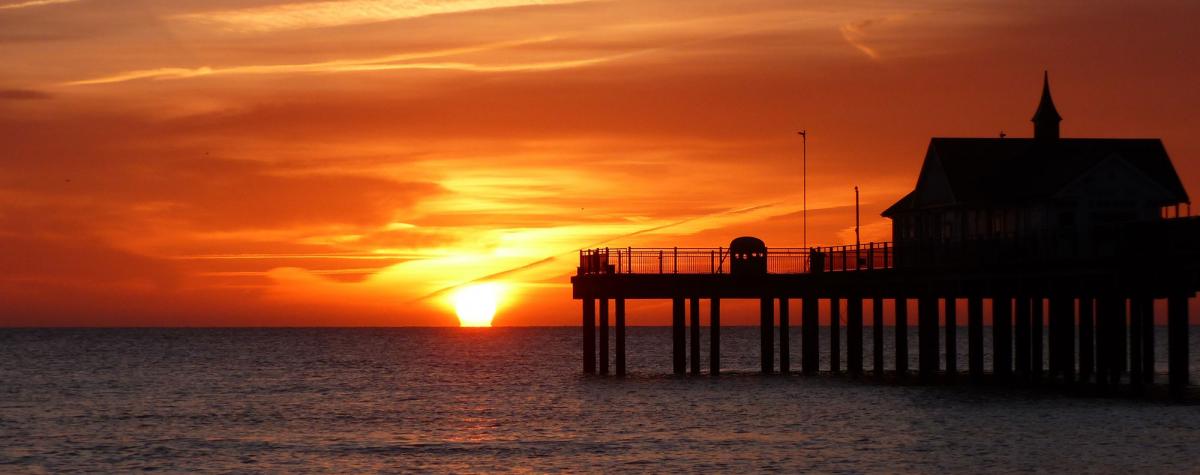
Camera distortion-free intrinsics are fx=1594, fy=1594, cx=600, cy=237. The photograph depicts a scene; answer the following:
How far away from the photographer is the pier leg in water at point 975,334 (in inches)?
2418

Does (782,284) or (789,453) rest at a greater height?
(782,284)

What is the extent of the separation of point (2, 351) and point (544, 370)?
79752 mm

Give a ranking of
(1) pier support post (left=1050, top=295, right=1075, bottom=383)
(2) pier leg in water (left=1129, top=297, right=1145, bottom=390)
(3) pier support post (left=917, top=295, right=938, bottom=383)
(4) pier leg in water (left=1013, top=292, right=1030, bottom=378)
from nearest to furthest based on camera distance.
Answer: (2) pier leg in water (left=1129, top=297, right=1145, bottom=390) → (1) pier support post (left=1050, top=295, right=1075, bottom=383) → (4) pier leg in water (left=1013, top=292, right=1030, bottom=378) → (3) pier support post (left=917, top=295, right=938, bottom=383)

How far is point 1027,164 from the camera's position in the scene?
6719cm

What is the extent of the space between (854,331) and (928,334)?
7.06 meters

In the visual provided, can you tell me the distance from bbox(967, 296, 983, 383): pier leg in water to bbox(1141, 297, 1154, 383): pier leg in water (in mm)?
6121

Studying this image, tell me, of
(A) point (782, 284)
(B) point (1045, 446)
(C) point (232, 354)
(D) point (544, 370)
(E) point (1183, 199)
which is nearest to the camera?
(B) point (1045, 446)

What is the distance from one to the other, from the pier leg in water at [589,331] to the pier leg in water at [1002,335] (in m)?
17.8

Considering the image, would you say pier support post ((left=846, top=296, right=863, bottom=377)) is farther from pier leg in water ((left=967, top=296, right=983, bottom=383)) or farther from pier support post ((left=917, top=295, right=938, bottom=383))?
pier leg in water ((left=967, top=296, right=983, bottom=383))

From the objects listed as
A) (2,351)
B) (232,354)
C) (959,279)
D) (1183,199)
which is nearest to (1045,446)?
(959,279)

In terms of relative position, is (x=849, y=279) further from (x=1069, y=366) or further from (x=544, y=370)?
(x=544, y=370)

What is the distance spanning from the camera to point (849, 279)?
6831 cm

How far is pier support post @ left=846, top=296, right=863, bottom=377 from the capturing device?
7306 cm

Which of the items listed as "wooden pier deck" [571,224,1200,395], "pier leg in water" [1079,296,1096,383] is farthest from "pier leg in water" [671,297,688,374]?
"pier leg in water" [1079,296,1096,383]
